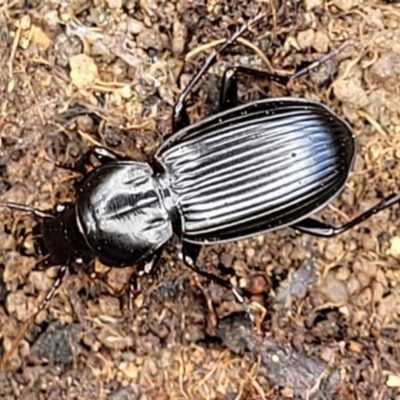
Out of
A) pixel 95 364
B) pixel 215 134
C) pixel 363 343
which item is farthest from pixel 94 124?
pixel 363 343

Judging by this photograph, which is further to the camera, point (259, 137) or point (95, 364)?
point (95, 364)

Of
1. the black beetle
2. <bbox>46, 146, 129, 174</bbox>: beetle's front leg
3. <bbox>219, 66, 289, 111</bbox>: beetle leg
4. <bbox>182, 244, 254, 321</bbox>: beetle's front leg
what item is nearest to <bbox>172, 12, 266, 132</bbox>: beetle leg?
the black beetle

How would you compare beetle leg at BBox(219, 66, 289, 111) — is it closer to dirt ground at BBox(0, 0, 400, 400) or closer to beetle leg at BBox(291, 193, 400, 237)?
dirt ground at BBox(0, 0, 400, 400)

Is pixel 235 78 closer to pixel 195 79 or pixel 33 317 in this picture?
pixel 195 79

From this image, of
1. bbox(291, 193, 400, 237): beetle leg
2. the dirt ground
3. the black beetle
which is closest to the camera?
the black beetle

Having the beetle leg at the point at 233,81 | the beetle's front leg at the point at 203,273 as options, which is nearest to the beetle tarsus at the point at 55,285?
the beetle's front leg at the point at 203,273

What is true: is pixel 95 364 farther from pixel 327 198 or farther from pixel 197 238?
pixel 327 198

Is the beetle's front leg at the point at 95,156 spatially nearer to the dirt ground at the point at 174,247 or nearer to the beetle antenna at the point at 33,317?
the dirt ground at the point at 174,247
